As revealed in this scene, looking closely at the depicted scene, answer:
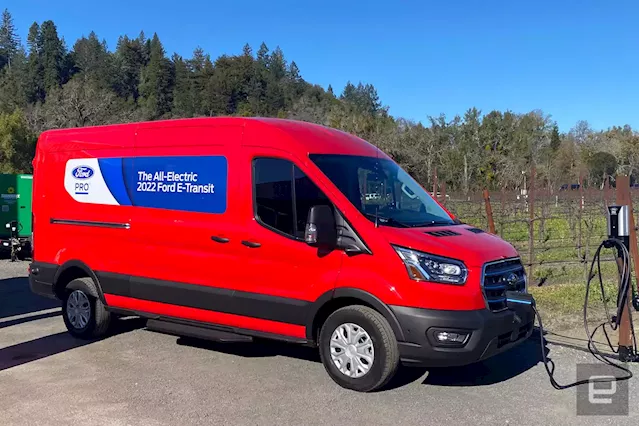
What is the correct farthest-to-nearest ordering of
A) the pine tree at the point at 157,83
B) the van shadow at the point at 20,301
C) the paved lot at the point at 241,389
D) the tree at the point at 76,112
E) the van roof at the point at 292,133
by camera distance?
the pine tree at the point at 157,83, the tree at the point at 76,112, the van shadow at the point at 20,301, the van roof at the point at 292,133, the paved lot at the point at 241,389

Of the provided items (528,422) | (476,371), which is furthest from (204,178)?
(528,422)

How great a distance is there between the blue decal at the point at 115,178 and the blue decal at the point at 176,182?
1 centimetres

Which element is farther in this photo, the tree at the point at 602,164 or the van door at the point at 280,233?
the tree at the point at 602,164

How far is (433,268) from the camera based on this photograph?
5.23 m

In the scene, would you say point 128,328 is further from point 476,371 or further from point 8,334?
point 476,371

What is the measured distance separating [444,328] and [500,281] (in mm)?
791

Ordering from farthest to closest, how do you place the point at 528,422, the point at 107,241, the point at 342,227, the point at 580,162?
1. the point at 580,162
2. the point at 107,241
3. the point at 342,227
4. the point at 528,422

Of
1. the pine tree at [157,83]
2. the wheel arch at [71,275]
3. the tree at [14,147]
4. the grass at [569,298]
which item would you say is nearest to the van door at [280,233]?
the wheel arch at [71,275]

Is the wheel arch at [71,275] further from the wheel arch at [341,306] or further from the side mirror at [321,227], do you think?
the side mirror at [321,227]

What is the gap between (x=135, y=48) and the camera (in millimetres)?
100375

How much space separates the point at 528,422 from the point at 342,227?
219cm

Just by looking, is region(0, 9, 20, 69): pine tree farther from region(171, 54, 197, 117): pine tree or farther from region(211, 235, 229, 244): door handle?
region(211, 235, 229, 244): door handle

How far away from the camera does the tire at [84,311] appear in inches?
296

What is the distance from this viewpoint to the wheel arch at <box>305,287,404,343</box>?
17.4 feet
